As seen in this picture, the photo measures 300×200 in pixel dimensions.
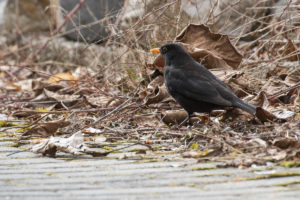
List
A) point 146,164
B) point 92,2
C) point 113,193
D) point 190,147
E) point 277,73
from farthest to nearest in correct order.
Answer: point 92,2 → point 277,73 → point 190,147 → point 146,164 → point 113,193

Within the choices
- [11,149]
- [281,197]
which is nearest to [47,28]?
[11,149]

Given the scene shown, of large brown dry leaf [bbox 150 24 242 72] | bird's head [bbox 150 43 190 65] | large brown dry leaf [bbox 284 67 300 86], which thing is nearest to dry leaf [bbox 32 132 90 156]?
bird's head [bbox 150 43 190 65]

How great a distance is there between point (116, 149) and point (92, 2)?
577 centimetres

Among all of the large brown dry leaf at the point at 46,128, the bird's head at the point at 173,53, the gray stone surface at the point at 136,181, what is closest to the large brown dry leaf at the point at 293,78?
the bird's head at the point at 173,53

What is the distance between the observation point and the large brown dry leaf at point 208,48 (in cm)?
472

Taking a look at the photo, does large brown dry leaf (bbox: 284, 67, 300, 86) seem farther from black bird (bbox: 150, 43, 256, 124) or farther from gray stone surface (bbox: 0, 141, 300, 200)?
gray stone surface (bbox: 0, 141, 300, 200)

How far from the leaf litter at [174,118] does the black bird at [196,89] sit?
15 centimetres

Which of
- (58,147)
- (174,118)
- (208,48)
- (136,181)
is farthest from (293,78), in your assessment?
(136,181)

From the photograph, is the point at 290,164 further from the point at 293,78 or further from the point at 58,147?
the point at 293,78

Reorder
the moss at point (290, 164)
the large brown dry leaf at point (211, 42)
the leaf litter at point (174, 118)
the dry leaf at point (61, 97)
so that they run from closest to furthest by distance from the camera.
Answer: the moss at point (290, 164), the leaf litter at point (174, 118), the large brown dry leaf at point (211, 42), the dry leaf at point (61, 97)

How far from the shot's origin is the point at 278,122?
142 inches

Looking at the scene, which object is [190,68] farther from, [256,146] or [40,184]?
[40,184]

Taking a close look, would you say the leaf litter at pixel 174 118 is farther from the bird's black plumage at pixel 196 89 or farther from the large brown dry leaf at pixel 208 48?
the bird's black plumage at pixel 196 89

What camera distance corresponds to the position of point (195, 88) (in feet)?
13.5
